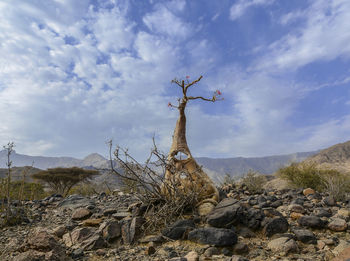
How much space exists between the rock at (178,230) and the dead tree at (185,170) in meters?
0.68

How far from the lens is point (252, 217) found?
4355 mm

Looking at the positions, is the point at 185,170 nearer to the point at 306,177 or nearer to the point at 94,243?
the point at 94,243

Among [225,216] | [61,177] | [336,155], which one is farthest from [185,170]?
[336,155]

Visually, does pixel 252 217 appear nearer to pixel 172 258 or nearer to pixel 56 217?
pixel 172 258

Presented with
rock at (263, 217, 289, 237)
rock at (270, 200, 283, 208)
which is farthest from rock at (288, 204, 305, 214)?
rock at (263, 217, 289, 237)

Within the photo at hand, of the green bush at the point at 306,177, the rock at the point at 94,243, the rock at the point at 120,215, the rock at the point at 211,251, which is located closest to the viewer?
the rock at the point at 211,251

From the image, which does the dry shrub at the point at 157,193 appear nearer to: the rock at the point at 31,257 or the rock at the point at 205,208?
the rock at the point at 205,208

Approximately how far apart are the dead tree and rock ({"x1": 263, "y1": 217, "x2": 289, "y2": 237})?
106cm

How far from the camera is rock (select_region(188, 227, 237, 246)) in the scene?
3.60m

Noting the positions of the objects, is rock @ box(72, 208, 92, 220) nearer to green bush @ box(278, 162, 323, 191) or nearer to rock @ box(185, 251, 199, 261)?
rock @ box(185, 251, 199, 261)

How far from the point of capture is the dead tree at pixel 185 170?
496 cm

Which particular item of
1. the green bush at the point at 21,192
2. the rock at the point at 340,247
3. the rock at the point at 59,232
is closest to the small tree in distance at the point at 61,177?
the green bush at the point at 21,192

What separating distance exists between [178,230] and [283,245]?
155 cm

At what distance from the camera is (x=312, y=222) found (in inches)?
172
